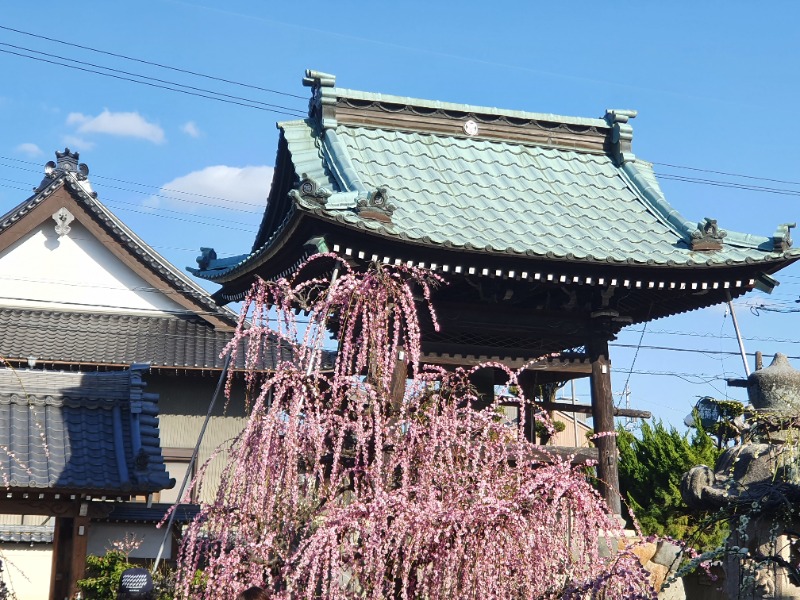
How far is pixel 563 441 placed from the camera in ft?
131

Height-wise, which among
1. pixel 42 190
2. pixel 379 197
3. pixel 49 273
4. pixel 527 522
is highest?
pixel 42 190

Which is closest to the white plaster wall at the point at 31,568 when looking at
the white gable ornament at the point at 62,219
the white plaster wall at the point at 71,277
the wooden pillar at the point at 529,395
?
the white plaster wall at the point at 71,277

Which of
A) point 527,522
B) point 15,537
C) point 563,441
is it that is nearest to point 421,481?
point 527,522

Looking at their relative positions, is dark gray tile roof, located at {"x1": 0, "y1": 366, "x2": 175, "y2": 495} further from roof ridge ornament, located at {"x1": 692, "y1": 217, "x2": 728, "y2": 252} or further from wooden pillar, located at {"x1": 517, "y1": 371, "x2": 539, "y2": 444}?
roof ridge ornament, located at {"x1": 692, "y1": 217, "x2": 728, "y2": 252}

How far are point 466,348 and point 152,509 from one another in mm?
5314

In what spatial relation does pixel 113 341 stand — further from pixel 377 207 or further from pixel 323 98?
pixel 377 207

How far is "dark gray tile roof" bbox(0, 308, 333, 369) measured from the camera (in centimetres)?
1638

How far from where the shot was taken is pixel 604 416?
38.2ft

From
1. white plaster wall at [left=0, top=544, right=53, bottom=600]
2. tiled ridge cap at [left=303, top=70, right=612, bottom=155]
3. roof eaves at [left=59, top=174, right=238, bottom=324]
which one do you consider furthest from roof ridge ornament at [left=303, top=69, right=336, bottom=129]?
white plaster wall at [left=0, top=544, right=53, bottom=600]

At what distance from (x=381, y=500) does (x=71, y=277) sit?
13421 millimetres

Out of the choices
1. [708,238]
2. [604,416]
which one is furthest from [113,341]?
[708,238]

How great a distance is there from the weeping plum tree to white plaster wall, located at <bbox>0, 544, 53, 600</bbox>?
7794 mm

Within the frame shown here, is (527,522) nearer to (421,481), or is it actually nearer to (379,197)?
(421,481)

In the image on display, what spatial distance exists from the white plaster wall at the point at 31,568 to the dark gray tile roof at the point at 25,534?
0.09 meters
